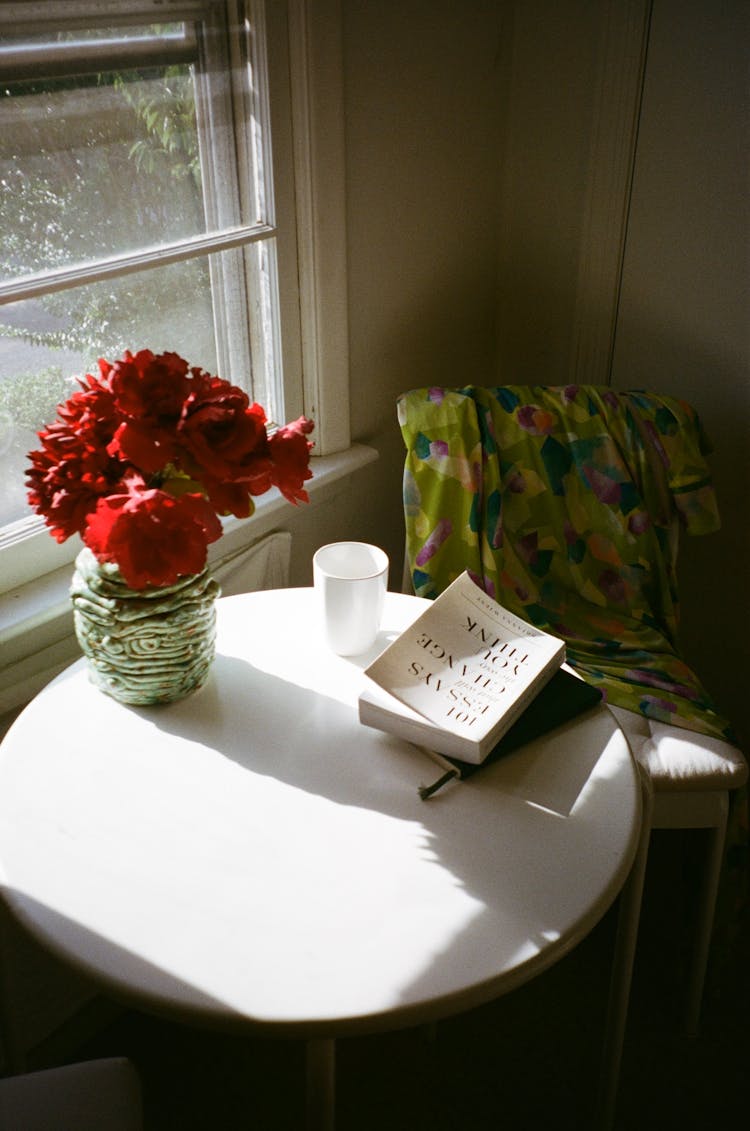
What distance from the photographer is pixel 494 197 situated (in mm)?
2029

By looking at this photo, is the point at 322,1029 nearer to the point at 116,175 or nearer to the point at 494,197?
the point at 116,175

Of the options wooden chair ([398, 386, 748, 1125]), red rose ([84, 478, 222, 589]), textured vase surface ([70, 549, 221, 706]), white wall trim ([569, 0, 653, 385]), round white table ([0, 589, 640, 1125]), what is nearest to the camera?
round white table ([0, 589, 640, 1125])

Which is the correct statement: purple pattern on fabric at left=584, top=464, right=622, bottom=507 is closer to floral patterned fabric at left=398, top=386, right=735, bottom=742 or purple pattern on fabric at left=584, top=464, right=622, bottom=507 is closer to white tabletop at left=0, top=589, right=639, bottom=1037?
floral patterned fabric at left=398, top=386, right=735, bottom=742

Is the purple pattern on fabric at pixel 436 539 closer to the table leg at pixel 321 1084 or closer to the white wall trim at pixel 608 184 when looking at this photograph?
the white wall trim at pixel 608 184

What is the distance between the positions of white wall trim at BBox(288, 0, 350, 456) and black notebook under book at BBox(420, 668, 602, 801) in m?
0.74

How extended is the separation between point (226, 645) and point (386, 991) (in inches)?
22.5

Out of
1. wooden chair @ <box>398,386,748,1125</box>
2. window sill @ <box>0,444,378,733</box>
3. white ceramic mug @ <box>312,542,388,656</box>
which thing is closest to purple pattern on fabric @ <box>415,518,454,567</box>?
wooden chair @ <box>398,386,748,1125</box>

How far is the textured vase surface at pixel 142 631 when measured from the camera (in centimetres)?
107

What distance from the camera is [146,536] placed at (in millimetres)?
957

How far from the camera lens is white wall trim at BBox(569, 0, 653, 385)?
1752mm

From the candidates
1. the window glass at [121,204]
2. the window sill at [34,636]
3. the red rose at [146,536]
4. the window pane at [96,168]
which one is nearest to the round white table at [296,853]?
the window sill at [34,636]

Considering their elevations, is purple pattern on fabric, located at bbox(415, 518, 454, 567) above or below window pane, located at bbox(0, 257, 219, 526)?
below

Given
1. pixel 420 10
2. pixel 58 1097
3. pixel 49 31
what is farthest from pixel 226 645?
pixel 420 10

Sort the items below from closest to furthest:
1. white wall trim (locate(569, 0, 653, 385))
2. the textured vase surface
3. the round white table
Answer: the round white table → the textured vase surface → white wall trim (locate(569, 0, 653, 385))
